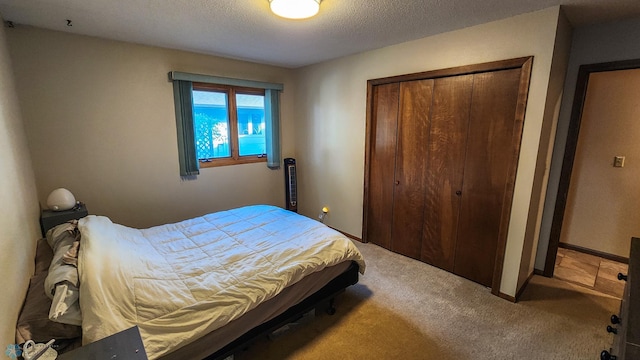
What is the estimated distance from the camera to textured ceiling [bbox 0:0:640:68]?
184 centimetres

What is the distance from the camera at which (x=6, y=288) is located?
114 cm

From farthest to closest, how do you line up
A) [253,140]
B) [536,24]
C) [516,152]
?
[253,140] → [516,152] → [536,24]

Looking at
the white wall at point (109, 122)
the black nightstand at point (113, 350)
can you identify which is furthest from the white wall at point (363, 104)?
the black nightstand at point (113, 350)

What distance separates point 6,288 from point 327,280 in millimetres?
1717

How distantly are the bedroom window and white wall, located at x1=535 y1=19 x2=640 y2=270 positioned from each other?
10.5 feet

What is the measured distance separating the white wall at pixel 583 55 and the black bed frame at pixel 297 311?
2.02 metres

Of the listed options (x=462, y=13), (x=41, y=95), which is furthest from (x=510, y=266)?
(x=41, y=95)

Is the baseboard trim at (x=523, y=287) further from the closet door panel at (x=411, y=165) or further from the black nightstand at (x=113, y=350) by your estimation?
the black nightstand at (x=113, y=350)

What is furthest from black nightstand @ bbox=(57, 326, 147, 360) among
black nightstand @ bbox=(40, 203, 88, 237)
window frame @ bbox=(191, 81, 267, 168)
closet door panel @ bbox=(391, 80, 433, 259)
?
closet door panel @ bbox=(391, 80, 433, 259)

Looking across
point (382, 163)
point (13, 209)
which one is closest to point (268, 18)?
point (382, 163)

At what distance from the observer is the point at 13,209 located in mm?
1509

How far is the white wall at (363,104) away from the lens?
2018mm

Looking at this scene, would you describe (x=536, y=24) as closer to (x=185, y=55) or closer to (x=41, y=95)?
(x=185, y=55)

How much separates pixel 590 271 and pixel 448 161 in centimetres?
196
